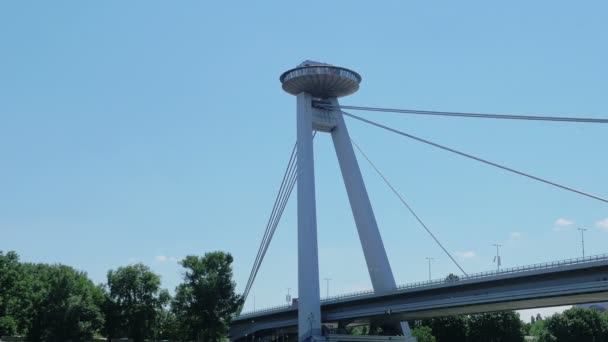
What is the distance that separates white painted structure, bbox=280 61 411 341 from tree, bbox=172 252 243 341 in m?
10.1

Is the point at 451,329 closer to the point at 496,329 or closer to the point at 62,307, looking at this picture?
the point at 496,329

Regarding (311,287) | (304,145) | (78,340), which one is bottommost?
A: (78,340)

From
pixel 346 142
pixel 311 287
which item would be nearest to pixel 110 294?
pixel 311 287

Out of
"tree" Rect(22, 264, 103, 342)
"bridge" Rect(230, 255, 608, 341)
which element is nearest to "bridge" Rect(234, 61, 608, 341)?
"bridge" Rect(230, 255, 608, 341)

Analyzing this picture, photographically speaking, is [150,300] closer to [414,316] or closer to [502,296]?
[414,316]

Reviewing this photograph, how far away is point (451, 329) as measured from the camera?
69812 mm

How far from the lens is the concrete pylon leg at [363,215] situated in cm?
4828

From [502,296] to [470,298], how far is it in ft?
8.74

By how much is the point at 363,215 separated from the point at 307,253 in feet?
17.9

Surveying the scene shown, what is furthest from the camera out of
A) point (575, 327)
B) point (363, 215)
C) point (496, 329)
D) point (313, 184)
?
point (496, 329)

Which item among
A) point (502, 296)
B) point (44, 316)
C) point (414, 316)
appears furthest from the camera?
point (44, 316)

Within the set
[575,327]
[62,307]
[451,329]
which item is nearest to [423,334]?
[451,329]

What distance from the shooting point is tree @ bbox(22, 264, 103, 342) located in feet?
183

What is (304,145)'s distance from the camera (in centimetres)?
5347
